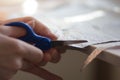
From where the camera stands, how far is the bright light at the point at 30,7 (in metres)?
0.89

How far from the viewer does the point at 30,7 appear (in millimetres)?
943

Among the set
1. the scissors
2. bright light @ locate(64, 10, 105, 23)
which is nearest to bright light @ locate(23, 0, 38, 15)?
bright light @ locate(64, 10, 105, 23)

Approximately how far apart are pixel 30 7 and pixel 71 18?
19 cm

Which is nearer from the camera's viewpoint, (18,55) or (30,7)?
(18,55)

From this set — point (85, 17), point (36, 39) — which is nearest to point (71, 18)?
point (85, 17)

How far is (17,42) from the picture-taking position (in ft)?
1.43

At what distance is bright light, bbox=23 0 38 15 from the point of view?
895 mm

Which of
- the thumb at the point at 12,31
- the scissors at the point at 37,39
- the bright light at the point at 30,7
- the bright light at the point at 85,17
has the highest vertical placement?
the thumb at the point at 12,31

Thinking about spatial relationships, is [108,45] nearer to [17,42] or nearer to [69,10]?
[17,42]

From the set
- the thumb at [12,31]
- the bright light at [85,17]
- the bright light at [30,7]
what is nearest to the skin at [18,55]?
the thumb at [12,31]

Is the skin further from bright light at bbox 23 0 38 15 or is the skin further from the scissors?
bright light at bbox 23 0 38 15

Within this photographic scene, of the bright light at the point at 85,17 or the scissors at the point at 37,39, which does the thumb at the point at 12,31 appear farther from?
the bright light at the point at 85,17

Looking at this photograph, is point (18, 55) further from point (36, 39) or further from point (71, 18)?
point (71, 18)

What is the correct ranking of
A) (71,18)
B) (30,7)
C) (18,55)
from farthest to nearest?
(30,7) → (71,18) → (18,55)
